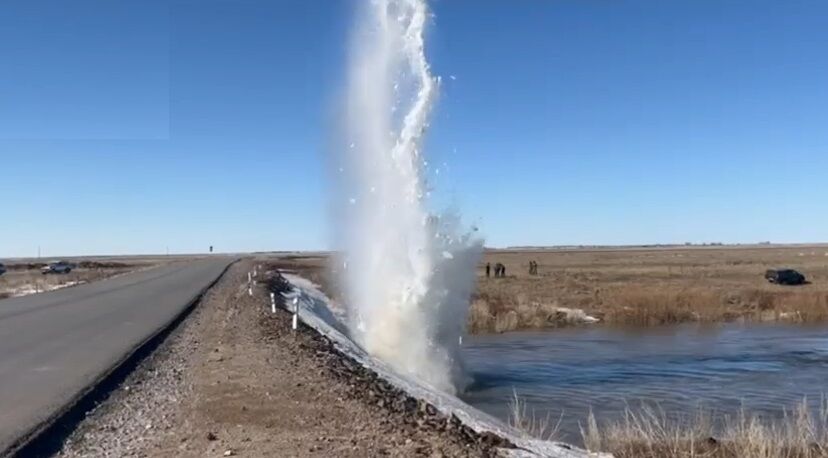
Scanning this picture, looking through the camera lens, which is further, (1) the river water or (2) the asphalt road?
(1) the river water

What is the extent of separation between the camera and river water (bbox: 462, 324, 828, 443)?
1816 cm

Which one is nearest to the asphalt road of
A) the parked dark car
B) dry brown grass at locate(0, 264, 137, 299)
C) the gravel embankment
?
the gravel embankment

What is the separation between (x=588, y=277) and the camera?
66375 mm

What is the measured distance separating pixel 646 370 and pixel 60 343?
1481 cm

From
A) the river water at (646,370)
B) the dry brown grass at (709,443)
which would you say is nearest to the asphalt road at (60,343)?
the dry brown grass at (709,443)

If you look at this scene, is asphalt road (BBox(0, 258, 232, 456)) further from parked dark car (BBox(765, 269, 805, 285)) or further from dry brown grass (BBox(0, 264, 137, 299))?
parked dark car (BBox(765, 269, 805, 285))

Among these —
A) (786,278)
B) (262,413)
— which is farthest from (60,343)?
(786,278)

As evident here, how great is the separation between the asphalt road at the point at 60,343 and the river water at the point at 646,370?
768 cm

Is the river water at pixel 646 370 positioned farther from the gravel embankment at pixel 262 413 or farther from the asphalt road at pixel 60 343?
the asphalt road at pixel 60 343

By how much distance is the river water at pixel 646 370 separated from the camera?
59.6ft

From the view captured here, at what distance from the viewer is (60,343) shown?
1872cm

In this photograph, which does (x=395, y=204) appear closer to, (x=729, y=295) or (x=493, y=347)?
(x=493, y=347)

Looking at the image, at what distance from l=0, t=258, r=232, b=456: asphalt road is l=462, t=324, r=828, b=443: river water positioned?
7675 mm

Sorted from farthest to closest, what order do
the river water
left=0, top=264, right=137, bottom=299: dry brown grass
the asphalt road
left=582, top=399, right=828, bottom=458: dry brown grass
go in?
1. left=0, top=264, right=137, bottom=299: dry brown grass
2. the river water
3. the asphalt road
4. left=582, top=399, right=828, bottom=458: dry brown grass
